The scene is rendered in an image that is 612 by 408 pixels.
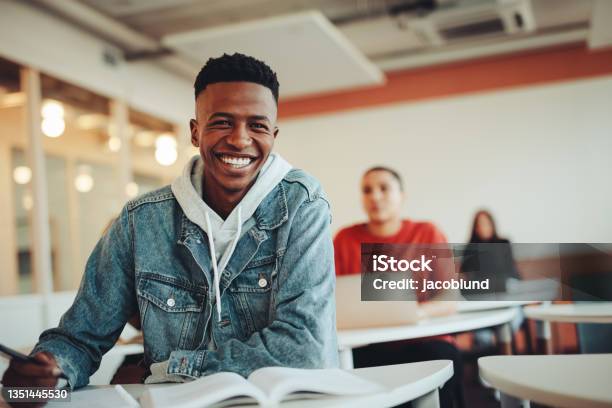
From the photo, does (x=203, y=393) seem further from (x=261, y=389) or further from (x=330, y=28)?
(x=330, y=28)

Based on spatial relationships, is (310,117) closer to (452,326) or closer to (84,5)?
(84,5)

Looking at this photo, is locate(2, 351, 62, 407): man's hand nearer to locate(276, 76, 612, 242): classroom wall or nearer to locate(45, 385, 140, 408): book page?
locate(45, 385, 140, 408): book page

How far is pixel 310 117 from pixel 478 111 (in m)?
1.86

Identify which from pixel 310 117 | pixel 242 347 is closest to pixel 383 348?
pixel 242 347

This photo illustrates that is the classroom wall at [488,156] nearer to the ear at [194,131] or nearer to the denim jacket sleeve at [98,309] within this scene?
the ear at [194,131]

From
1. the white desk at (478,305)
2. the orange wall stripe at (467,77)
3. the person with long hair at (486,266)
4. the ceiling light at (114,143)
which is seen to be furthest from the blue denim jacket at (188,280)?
the orange wall stripe at (467,77)

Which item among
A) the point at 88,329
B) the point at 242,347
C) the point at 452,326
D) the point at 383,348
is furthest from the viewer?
the point at 383,348

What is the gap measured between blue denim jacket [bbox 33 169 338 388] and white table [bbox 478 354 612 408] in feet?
1.04

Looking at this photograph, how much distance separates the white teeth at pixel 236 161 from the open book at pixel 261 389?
465 millimetres

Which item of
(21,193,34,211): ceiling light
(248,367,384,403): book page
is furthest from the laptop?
(21,193,34,211): ceiling light

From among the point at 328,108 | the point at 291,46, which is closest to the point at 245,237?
the point at 291,46

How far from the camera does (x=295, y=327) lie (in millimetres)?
1149

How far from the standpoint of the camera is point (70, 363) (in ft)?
4.00

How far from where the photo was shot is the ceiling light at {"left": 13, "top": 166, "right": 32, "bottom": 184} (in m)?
4.49
